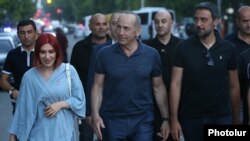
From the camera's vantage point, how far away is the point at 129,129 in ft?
22.4

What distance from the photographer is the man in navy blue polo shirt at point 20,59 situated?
25.9ft

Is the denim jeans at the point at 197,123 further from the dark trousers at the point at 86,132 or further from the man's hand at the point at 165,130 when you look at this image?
the dark trousers at the point at 86,132

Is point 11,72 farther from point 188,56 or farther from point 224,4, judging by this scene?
point 224,4

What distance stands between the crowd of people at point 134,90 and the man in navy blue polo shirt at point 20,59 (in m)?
0.84

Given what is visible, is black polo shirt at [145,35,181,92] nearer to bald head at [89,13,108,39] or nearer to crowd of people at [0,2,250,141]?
crowd of people at [0,2,250,141]

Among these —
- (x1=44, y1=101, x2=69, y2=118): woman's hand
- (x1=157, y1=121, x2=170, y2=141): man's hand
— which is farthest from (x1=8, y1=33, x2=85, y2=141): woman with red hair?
(x1=157, y1=121, x2=170, y2=141): man's hand

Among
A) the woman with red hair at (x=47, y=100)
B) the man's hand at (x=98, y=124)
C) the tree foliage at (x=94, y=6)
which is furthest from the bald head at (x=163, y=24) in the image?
→ the tree foliage at (x=94, y=6)

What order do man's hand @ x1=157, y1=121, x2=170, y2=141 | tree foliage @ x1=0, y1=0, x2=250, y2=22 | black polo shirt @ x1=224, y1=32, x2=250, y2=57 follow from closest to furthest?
1. man's hand @ x1=157, y1=121, x2=170, y2=141
2. black polo shirt @ x1=224, y1=32, x2=250, y2=57
3. tree foliage @ x1=0, y1=0, x2=250, y2=22

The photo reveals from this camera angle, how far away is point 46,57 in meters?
6.46

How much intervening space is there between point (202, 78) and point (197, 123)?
16.6 inches

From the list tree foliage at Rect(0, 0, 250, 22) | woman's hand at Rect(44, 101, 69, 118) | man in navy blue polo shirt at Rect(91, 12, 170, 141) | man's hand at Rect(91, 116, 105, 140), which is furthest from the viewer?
tree foliage at Rect(0, 0, 250, 22)

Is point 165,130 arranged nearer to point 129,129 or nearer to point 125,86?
point 129,129

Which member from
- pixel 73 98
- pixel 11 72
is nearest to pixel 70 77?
pixel 73 98

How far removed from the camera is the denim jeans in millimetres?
6992
